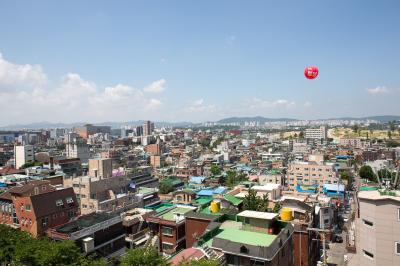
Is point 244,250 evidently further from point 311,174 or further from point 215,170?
point 215,170

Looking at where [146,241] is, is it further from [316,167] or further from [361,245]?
[316,167]

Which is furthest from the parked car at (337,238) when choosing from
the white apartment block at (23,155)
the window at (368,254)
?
the white apartment block at (23,155)

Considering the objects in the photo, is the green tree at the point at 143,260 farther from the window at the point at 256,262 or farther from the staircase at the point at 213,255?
the window at the point at 256,262

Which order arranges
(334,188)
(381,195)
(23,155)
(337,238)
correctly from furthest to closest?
(23,155)
(334,188)
(337,238)
(381,195)

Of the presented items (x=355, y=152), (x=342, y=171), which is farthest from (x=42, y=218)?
(x=355, y=152)

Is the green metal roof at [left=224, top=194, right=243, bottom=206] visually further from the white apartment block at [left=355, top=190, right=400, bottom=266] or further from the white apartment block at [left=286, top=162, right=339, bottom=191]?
the white apartment block at [left=286, top=162, right=339, bottom=191]

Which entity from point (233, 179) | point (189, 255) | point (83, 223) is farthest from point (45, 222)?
point (233, 179)
